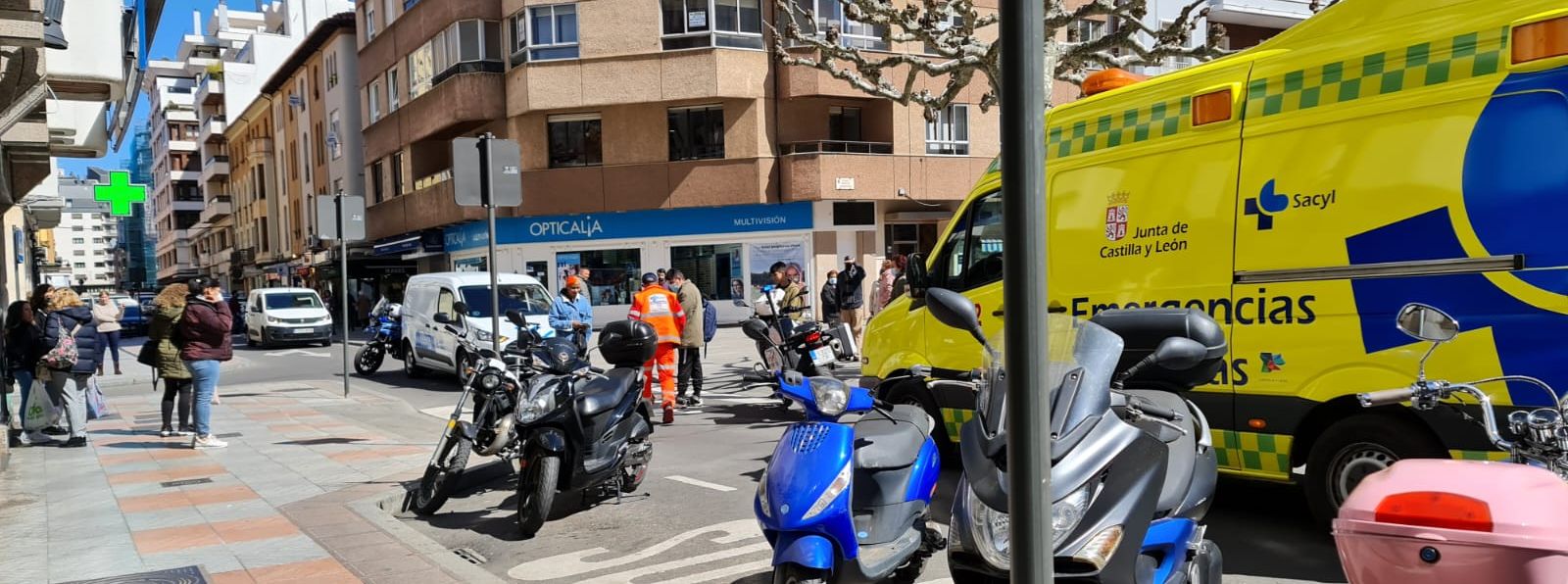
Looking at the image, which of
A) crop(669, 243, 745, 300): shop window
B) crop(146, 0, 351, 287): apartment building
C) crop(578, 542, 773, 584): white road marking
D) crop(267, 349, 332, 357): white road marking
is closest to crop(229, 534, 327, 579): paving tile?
crop(578, 542, 773, 584): white road marking

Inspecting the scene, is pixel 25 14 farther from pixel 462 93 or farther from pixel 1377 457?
pixel 462 93

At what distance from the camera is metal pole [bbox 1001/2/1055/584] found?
6.28 feet

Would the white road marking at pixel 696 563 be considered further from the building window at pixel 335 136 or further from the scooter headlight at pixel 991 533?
the building window at pixel 335 136

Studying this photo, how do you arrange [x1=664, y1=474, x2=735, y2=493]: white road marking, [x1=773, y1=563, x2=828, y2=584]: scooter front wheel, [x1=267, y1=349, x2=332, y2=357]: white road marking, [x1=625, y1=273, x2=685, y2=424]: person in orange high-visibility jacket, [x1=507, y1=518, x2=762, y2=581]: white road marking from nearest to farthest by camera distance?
[x1=773, y1=563, x2=828, y2=584]: scooter front wheel < [x1=507, y1=518, x2=762, y2=581]: white road marking < [x1=664, y1=474, x2=735, y2=493]: white road marking < [x1=625, y1=273, x2=685, y2=424]: person in orange high-visibility jacket < [x1=267, y1=349, x2=332, y2=357]: white road marking

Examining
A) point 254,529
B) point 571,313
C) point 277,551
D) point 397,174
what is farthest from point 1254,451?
point 397,174

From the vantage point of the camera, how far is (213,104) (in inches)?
2948

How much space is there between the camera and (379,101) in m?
37.5

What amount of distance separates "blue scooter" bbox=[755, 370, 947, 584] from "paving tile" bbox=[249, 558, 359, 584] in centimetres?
229

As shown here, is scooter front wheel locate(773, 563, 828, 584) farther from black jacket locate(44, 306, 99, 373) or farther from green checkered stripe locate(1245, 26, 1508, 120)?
black jacket locate(44, 306, 99, 373)

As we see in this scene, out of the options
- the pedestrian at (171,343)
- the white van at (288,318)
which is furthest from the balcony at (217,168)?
the pedestrian at (171,343)

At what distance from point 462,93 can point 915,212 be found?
13.1 m

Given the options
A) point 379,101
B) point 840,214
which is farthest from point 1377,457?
point 379,101

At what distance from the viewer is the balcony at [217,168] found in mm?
74312

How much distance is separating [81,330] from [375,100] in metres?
29.2
